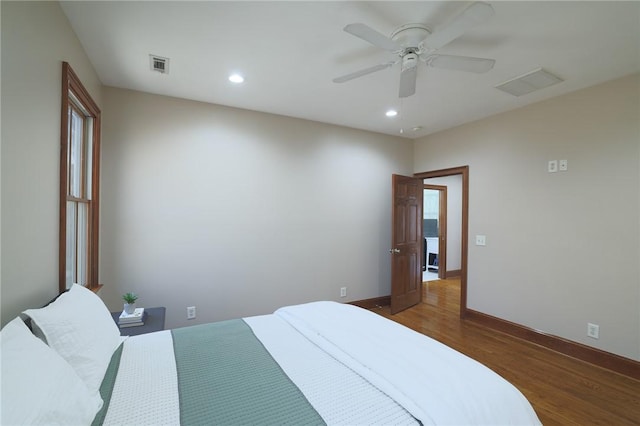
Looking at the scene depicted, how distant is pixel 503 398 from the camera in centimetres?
111

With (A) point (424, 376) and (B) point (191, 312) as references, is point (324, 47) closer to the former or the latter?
(A) point (424, 376)

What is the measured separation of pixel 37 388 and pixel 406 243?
407 cm

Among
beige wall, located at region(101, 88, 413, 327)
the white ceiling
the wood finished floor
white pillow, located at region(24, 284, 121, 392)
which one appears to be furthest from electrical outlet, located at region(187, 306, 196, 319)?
the wood finished floor

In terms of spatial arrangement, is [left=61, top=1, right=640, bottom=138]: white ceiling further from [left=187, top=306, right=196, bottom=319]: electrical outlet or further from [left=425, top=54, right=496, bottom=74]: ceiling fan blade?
[left=187, top=306, right=196, bottom=319]: electrical outlet

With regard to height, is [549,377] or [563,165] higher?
[563,165]

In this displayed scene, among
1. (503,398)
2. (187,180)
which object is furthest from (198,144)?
(503,398)

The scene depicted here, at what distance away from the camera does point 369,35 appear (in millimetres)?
1628

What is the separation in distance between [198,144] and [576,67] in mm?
3591

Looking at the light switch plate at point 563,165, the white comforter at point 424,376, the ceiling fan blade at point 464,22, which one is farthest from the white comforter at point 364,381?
the light switch plate at point 563,165

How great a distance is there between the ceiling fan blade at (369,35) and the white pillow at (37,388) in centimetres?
188

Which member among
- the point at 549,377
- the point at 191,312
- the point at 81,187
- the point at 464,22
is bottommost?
the point at 549,377

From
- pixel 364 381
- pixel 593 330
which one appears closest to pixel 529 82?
pixel 593 330

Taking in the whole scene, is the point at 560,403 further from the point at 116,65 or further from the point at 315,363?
the point at 116,65

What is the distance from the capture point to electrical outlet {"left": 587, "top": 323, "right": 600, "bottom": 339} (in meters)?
2.66
